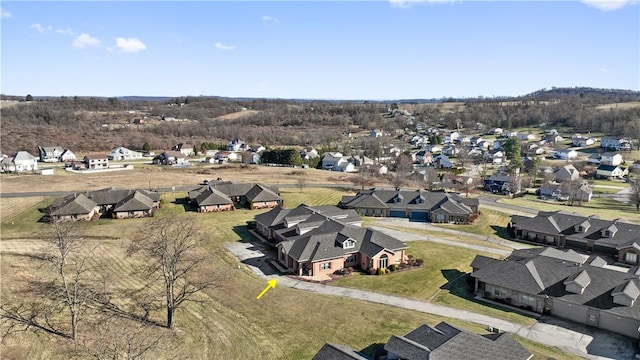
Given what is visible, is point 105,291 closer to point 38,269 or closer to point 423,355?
point 38,269

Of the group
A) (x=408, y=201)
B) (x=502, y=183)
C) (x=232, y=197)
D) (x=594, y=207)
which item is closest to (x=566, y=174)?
(x=502, y=183)

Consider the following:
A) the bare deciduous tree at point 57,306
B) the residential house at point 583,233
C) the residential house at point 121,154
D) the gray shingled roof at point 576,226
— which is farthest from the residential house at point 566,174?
the residential house at point 121,154

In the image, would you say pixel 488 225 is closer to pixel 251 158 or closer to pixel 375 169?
pixel 375 169

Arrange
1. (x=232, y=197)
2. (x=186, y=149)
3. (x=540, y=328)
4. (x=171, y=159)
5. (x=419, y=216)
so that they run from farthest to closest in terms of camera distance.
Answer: (x=186, y=149), (x=171, y=159), (x=232, y=197), (x=419, y=216), (x=540, y=328)

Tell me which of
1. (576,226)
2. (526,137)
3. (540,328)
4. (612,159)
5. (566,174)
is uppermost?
(526,137)

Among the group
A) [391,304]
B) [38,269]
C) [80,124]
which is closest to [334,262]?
[391,304]

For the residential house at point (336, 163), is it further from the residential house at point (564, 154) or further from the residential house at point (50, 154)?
the residential house at point (50, 154)
